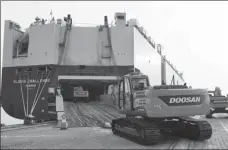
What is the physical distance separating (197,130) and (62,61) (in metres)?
11.4

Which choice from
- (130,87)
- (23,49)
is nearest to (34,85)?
(23,49)

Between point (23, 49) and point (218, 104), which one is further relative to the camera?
point (23, 49)

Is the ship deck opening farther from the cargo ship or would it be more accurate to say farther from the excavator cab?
the excavator cab

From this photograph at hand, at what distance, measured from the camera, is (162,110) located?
7.46 metres

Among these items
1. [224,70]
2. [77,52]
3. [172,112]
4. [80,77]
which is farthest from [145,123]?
[77,52]

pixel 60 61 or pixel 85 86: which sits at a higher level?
pixel 60 61

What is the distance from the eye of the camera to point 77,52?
59.4 feet

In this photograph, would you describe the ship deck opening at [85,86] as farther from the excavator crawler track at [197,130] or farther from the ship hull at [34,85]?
the excavator crawler track at [197,130]

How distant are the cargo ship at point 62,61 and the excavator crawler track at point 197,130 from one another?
350 inches

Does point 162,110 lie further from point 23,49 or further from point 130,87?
point 23,49

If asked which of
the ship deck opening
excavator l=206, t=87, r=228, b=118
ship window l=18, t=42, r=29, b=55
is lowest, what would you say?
excavator l=206, t=87, r=228, b=118

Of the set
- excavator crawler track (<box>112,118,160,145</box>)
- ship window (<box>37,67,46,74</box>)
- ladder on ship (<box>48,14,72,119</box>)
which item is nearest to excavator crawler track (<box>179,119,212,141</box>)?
excavator crawler track (<box>112,118,160,145</box>)

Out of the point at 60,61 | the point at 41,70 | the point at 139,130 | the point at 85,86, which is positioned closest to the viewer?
the point at 139,130

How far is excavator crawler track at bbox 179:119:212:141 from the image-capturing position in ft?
25.8
